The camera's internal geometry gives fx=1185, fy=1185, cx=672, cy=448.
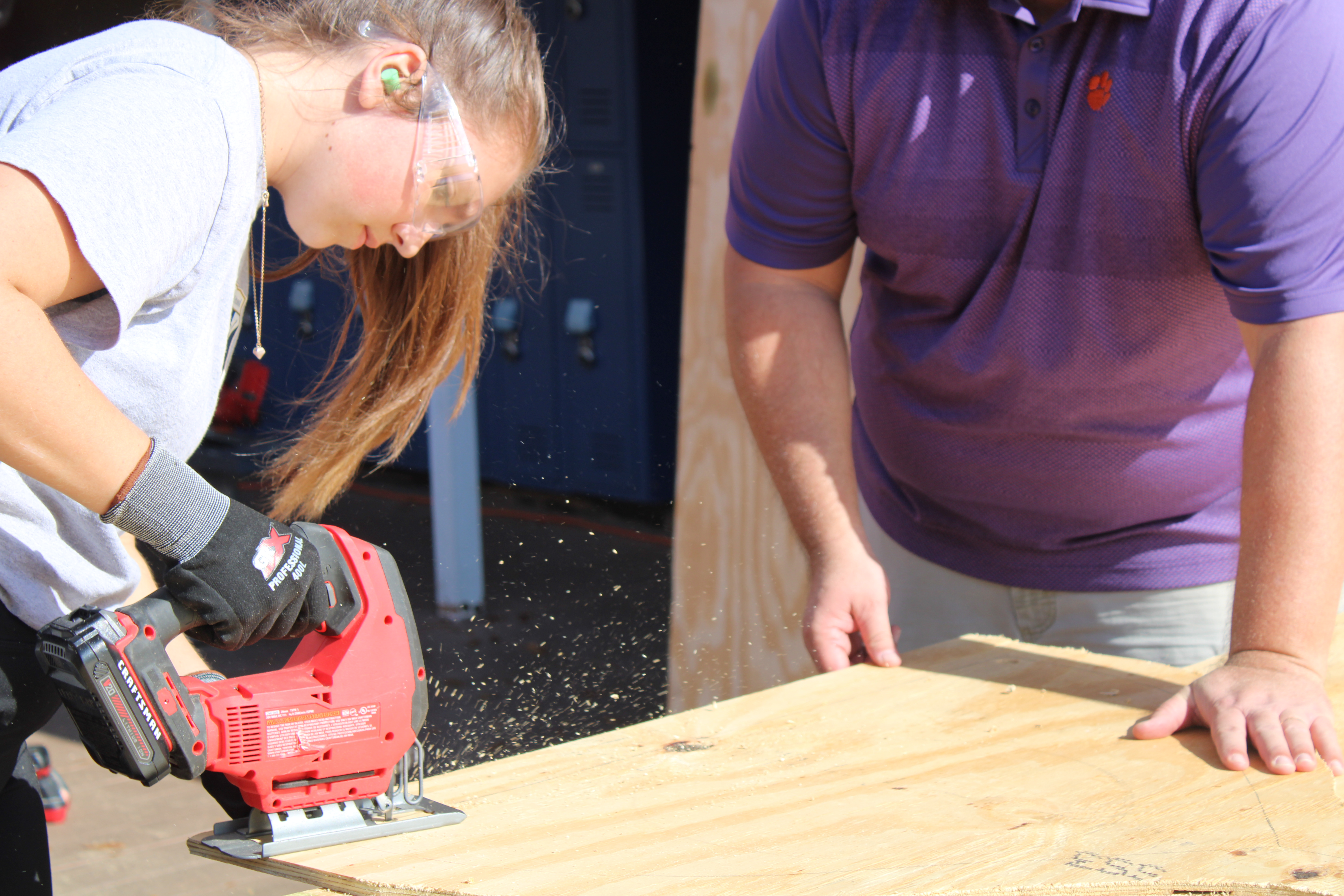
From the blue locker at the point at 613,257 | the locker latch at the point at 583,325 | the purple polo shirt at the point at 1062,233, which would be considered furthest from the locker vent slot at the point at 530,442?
the purple polo shirt at the point at 1062,233

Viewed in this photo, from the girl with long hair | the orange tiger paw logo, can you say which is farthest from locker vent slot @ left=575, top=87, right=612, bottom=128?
the orange tiger paw logo

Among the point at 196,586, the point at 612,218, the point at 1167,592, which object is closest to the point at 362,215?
the point at 196,586

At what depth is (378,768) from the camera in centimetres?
134

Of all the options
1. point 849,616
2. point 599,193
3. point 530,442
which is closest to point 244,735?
point 849,616

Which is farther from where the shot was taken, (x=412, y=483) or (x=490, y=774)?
(x=412, y=483)

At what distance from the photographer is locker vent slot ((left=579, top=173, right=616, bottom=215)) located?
668 cm

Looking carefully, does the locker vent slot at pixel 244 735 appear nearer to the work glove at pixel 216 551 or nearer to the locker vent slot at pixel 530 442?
the work glove at pixel 216 551

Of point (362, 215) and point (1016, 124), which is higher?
point (1016, 124)

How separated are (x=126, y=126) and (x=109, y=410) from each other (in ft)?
0.86

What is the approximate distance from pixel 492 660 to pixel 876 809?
475 cm

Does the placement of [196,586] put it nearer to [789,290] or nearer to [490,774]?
[490,774]

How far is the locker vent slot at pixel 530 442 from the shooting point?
7.20 meters

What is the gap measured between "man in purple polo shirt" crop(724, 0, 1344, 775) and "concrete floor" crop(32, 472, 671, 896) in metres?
1.15

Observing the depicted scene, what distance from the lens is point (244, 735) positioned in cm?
126
